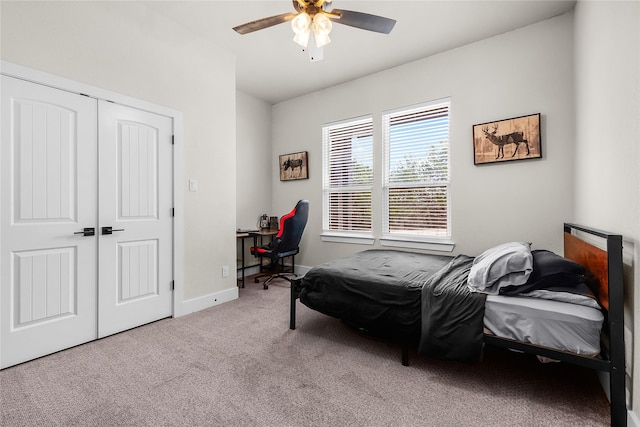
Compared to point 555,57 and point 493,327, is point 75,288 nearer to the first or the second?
point 493,327

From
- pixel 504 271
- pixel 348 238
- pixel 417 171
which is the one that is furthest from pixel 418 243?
pixel 504 271

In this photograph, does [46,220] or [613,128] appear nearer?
[613,128]

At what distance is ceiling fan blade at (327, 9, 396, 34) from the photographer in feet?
6.56

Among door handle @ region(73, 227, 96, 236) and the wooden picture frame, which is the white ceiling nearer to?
the wooden picture frame

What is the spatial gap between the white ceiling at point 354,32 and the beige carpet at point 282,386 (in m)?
3.00

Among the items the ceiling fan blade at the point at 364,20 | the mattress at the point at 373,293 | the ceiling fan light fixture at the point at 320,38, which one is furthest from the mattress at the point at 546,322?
the ceiling fan light fixture at the point at 320,38

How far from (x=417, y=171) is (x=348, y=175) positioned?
40.9 inches

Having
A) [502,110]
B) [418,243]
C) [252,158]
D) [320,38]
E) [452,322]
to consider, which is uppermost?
[320,38]

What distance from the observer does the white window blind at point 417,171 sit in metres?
3.59

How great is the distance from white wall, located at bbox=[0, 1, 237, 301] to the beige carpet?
107 centimetres

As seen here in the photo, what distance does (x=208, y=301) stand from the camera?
3312mm

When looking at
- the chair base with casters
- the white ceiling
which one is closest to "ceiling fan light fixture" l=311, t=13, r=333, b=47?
the white ceiling

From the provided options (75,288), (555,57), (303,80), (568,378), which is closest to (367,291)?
(568,378)

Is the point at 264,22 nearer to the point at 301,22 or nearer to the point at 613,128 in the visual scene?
the point at 301,22
